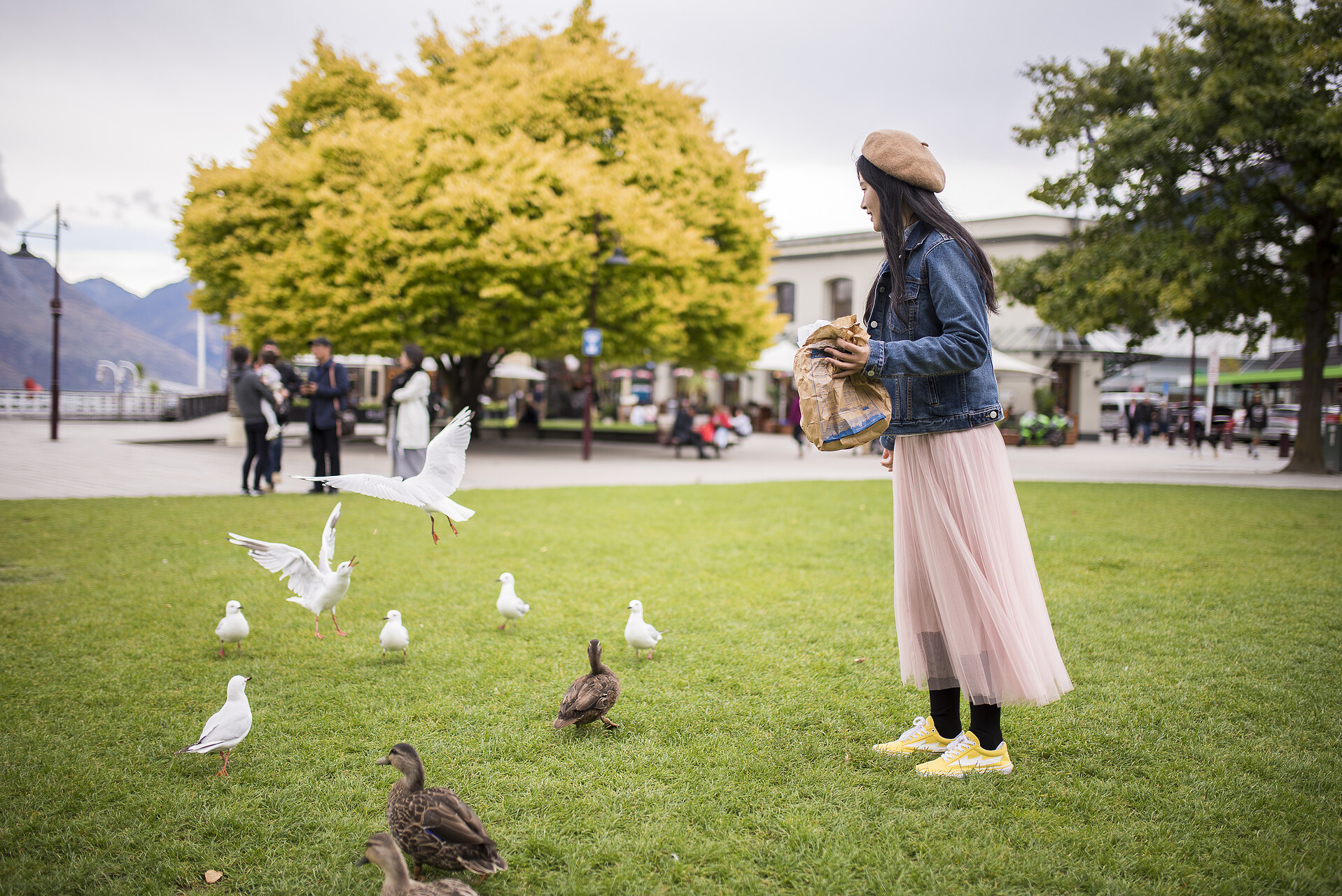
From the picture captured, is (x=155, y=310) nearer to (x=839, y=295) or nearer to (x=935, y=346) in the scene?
(x=839, y=295)

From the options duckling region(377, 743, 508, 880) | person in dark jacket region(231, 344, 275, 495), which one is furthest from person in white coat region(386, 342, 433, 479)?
duckling region(377, 743, 508, 880)

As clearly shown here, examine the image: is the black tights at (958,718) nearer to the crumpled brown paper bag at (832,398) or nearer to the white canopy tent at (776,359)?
the crumpled brown paper bag at (832,398)

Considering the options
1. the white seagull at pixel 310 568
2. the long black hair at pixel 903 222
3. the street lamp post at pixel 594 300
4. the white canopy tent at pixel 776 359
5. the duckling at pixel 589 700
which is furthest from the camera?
the white canopy tent at pixel 776 359

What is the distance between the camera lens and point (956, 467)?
9.49 ft

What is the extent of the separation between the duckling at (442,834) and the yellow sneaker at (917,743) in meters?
1.58

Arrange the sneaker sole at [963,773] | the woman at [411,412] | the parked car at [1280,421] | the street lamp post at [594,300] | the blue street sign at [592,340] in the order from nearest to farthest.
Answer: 1. the sneaker sole at [963,773]
2. the woman at [411,412]
3. the street lamp post at [594,300]
4. the blue street sign at [592,340]
5. the parked car at [1280,421]

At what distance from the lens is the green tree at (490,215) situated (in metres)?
16.8

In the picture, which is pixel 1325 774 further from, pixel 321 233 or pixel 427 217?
pixel 321 233

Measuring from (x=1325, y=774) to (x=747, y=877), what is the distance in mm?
2285

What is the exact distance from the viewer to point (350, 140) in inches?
725

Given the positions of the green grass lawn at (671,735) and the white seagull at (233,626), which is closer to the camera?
the green grass lawn at (671,735)

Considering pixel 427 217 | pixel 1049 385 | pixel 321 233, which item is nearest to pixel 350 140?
pixel 321 233

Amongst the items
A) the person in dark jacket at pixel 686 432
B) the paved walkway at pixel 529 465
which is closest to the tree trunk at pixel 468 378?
the paved walkway at pixel 529 465

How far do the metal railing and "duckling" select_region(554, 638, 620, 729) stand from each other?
3675 centimetres
